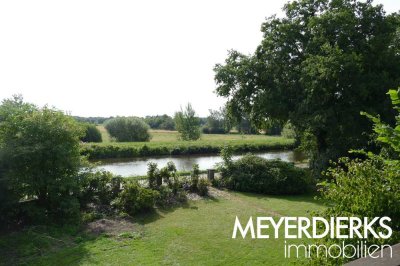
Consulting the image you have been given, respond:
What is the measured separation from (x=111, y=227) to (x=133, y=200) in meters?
1.89

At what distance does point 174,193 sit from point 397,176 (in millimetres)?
12072

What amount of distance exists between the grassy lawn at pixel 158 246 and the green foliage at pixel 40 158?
1.52 metres

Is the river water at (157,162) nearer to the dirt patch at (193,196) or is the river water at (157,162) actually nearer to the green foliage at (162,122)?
the dirt patch at (193,196)

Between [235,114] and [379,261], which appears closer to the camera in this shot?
[379,261]

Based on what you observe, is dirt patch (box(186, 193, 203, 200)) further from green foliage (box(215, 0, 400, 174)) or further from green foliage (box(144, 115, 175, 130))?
green foliage (box(144, 115, 175, 130))

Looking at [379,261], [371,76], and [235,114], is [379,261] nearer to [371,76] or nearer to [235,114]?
[371,76]

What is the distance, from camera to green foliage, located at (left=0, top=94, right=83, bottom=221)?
11.2 meters

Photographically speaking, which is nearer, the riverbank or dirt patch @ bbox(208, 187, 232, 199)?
dirt patch @ bbox(208, 187, 232, 199)

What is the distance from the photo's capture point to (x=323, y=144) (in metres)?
21.2

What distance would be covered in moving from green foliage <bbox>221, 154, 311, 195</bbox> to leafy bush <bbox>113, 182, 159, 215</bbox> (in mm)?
5562

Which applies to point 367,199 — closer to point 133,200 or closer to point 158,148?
point 133,200

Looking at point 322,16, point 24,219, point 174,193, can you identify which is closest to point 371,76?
point 322,16

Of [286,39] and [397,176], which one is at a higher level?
[286,39]

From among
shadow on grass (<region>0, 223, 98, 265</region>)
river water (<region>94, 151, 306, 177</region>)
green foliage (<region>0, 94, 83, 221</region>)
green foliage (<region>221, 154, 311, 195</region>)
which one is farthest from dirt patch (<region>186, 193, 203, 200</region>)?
river water (<region>94, 151, 306, 177</region>)
